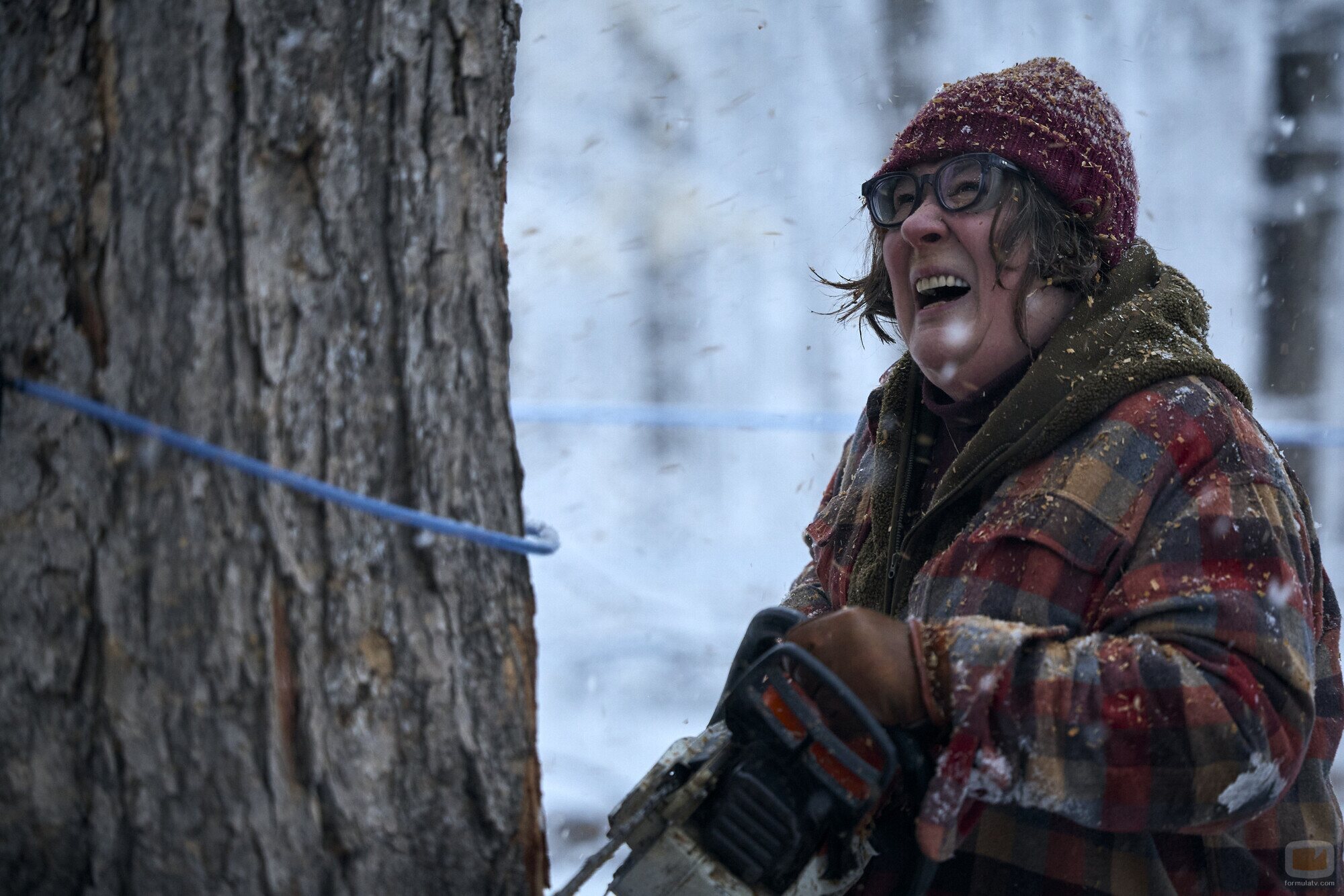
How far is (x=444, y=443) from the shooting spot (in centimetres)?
104

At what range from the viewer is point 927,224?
168 centimetres

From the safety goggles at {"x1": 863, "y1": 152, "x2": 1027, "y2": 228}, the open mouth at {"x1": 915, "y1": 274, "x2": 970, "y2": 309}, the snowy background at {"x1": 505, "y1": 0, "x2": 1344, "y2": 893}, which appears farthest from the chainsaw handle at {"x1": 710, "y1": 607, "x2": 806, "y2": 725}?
the snowy background at {"x1": 505, "y1": 0, "x2": 1344, "y2": 893}

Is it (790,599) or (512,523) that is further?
(790,599)

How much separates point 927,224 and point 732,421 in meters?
3.11

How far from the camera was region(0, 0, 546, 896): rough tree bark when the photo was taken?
0.94 metres

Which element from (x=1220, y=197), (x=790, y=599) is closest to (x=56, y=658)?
(x=790, y=599)

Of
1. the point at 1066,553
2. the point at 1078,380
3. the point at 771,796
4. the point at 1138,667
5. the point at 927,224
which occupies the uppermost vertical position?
the point at 927,224

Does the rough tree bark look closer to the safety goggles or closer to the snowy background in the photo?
the safety goggles

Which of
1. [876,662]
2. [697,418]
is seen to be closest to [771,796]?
[876,662]

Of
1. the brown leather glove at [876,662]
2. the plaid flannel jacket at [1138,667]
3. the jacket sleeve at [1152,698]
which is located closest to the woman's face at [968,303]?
the plaid flannel jacket at [1138,667]

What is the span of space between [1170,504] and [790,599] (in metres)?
0.80

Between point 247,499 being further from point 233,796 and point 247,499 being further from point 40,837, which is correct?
point 40,837

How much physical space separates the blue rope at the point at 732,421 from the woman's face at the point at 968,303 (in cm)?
303

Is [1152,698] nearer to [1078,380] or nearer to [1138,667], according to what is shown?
[1138,667]
